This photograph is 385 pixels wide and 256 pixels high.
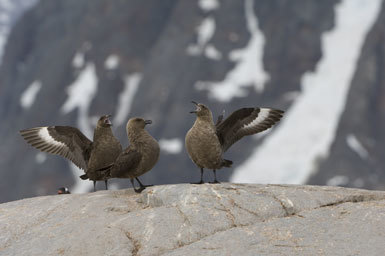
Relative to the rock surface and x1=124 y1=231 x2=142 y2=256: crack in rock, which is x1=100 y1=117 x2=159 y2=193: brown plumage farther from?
x1=124 y1=231 x2=142 y2=256: crack in rock

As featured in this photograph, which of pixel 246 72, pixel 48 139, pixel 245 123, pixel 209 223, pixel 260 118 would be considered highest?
pixel 246 72

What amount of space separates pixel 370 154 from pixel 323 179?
34.9ft

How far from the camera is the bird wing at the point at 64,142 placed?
41.0 ft

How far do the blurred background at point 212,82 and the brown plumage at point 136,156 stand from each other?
80.2 meters

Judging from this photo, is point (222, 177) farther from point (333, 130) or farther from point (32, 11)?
point (32, 11)

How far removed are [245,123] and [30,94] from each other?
118 metres

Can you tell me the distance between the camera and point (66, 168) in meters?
101

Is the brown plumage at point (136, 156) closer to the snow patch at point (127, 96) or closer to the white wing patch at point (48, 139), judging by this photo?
the white wing patch at point (48, 139)

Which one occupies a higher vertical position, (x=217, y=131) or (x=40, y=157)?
(x=40, y=157)

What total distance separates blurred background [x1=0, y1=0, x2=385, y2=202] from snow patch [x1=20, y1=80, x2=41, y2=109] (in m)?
0.31

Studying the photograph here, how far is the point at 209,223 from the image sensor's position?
28.4ft

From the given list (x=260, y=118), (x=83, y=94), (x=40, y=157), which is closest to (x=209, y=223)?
(x=260, y=118)

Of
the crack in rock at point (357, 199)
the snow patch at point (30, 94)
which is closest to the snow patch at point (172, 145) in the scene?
the snow patch at point (30, 94)

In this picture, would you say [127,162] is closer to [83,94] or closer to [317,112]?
[317,112]
